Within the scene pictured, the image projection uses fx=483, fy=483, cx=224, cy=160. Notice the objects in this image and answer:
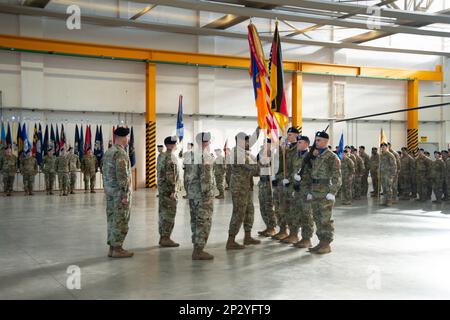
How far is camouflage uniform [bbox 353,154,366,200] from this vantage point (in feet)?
50.2

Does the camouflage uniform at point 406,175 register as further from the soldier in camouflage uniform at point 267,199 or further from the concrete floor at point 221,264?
the soldier in camouflage uniform at point 267,199

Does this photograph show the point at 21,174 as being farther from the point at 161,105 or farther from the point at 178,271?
the point at 178,271

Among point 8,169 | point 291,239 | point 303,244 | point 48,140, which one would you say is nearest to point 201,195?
point 303,244

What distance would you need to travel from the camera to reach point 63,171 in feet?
51.2

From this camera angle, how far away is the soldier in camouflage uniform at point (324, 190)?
6926 mm

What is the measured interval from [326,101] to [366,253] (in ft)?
53.7


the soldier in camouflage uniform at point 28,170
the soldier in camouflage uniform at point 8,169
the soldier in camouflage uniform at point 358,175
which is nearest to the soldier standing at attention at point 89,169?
the soldier in camouflage uniform at point 28,170

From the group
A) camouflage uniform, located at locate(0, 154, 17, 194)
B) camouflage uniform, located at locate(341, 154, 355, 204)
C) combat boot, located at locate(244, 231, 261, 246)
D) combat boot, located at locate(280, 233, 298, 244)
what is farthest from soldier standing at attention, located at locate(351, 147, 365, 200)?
camouflage uniform, located at locate(0, 154, 17, 194)

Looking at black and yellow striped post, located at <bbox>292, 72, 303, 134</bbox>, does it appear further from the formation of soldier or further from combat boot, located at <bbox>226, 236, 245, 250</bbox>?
combat boot, located at <bbox>226, 236, 245, 250</bbox>

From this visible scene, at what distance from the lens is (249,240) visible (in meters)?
7.55

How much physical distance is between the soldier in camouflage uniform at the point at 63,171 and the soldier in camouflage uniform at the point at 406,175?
35.1 feet

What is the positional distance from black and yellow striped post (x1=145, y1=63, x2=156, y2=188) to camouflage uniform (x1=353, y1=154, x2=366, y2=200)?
773cm

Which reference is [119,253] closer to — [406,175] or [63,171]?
[63,171]

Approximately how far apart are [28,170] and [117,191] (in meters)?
10.3
